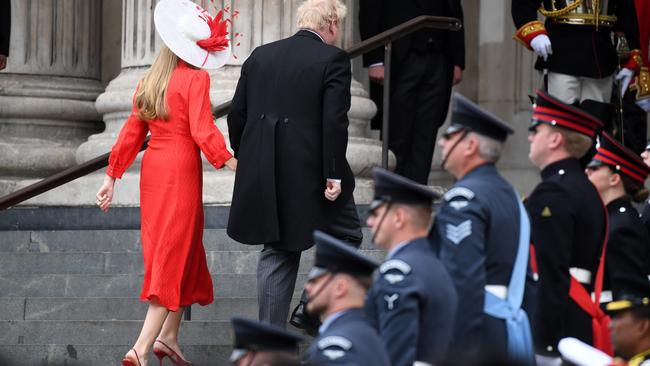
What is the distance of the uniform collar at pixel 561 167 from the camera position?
6.44 m

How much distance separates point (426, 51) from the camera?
38.1ft

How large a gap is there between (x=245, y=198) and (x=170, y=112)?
56 centimetres

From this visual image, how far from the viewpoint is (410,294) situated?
552cm

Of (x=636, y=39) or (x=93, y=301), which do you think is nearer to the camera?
(x=93, y=301)

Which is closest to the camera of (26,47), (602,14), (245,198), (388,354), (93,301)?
(388,354)

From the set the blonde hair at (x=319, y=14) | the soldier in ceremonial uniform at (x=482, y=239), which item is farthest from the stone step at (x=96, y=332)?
the soldier in ceremonial uniform at (x=482, y=239)

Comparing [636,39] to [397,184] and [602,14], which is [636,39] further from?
[397,184]

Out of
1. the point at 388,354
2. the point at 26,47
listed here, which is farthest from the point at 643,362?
the point at 26,47

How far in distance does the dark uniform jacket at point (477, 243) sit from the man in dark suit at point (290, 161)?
2.32 metres

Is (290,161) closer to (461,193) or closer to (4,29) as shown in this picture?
(461,193)

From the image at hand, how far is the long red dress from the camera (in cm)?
841

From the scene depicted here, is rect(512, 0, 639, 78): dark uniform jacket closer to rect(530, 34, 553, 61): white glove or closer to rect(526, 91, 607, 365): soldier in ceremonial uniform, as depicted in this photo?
rect(530, 34, 553, 61): white glove

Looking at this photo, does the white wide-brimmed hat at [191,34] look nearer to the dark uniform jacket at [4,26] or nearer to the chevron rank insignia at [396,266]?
the dark uniform jacket at [4,26]

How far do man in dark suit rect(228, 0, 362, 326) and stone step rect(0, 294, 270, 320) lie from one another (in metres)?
1.03
